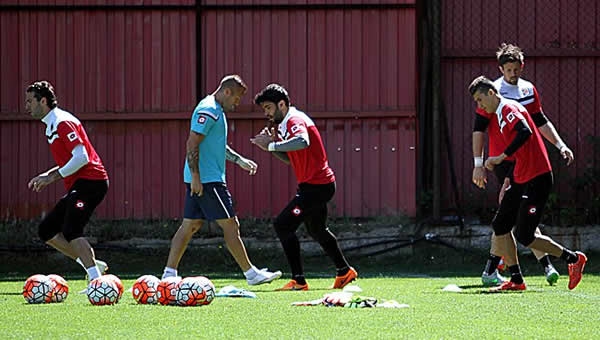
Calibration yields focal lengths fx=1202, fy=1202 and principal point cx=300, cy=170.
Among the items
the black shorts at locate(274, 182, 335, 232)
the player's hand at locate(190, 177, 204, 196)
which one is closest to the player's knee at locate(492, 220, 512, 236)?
the black shorts at locate(274, 182, 335, 232)

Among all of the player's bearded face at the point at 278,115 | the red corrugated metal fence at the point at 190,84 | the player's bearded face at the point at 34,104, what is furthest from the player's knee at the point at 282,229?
the red corrugated metal fence at the point at 190,84

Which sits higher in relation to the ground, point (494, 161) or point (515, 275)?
point (494, 161)

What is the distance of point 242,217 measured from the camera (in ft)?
Answer: 55.6

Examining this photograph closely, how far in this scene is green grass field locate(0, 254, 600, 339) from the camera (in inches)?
291

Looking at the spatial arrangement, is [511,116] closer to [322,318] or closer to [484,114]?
[484,114]

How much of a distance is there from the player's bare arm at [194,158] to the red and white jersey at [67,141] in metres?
0.90

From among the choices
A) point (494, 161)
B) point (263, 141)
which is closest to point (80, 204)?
point (263, 141)

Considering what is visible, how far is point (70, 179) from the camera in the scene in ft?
37.7

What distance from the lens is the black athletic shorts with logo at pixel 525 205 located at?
10812 mm

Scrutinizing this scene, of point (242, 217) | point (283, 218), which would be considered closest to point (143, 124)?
point (242, 217)

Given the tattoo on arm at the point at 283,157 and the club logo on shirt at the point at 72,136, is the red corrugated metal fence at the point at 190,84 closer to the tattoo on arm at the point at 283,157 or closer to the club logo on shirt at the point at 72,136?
the tattoo on arm at the point at 283,157

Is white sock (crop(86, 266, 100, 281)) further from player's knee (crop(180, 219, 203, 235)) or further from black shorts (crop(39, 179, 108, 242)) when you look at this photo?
player's knee (crop(180, 219, 203, 235))

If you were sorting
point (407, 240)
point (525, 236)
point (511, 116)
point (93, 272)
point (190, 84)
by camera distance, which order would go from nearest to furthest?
point (511, 116)
point (525, 236)
point (93, 272)
point (407, 240)
point (190, 84)

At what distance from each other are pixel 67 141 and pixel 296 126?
215 centimetres
